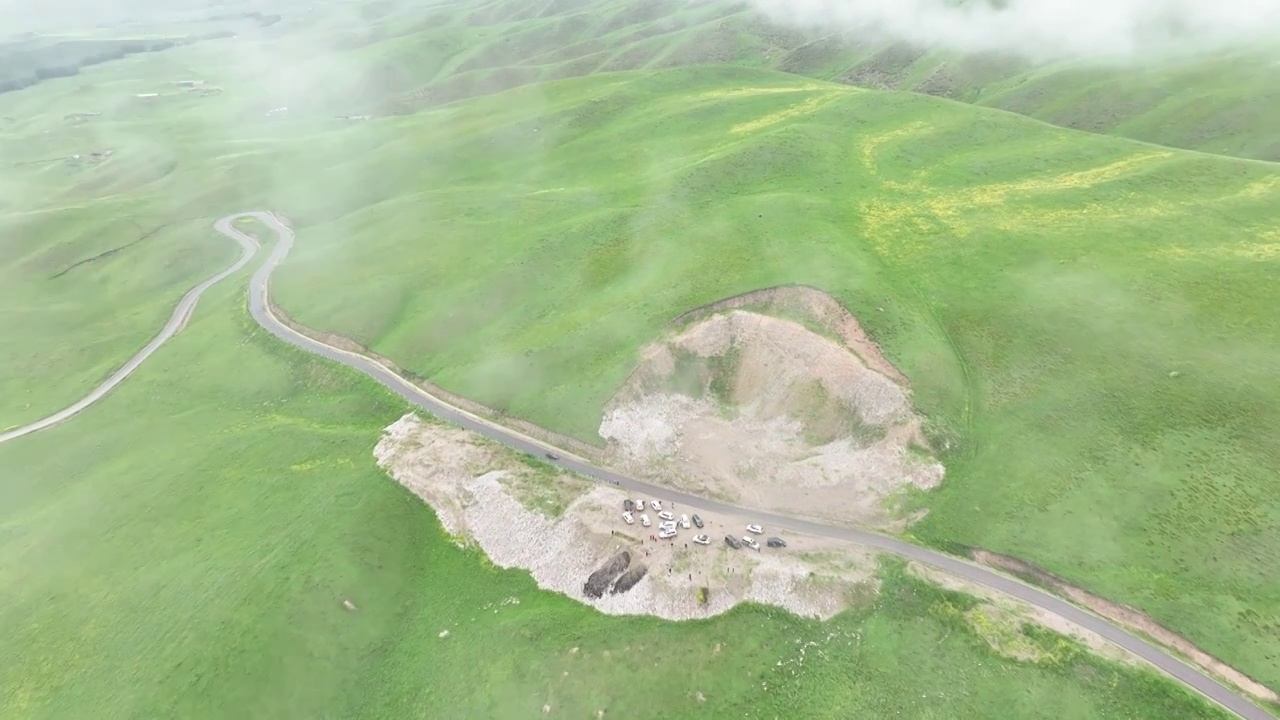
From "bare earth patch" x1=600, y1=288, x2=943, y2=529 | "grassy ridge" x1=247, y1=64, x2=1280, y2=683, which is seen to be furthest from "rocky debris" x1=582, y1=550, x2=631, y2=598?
"grassy ridge" x1=247, y1=64, x2=1280, y2=683

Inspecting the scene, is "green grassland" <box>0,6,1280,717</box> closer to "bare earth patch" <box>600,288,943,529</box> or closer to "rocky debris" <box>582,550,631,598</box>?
"rocky debris" <box>582,550,631,598</box>

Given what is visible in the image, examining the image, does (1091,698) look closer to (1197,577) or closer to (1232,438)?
(1197,577)

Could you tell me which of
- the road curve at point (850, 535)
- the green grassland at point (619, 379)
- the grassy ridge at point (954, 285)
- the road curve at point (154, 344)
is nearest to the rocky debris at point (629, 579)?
the green grassland at point (619, 379)

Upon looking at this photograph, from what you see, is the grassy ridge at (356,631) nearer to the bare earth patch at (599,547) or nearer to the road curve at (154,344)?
the bare earth patch at (599,547)

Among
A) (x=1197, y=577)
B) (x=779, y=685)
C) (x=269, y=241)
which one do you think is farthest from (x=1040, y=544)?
(x=269, y=241)

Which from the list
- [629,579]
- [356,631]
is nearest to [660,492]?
[629,579]

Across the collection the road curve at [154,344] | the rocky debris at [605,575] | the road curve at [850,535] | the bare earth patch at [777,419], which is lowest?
the road curve at [154,344]
